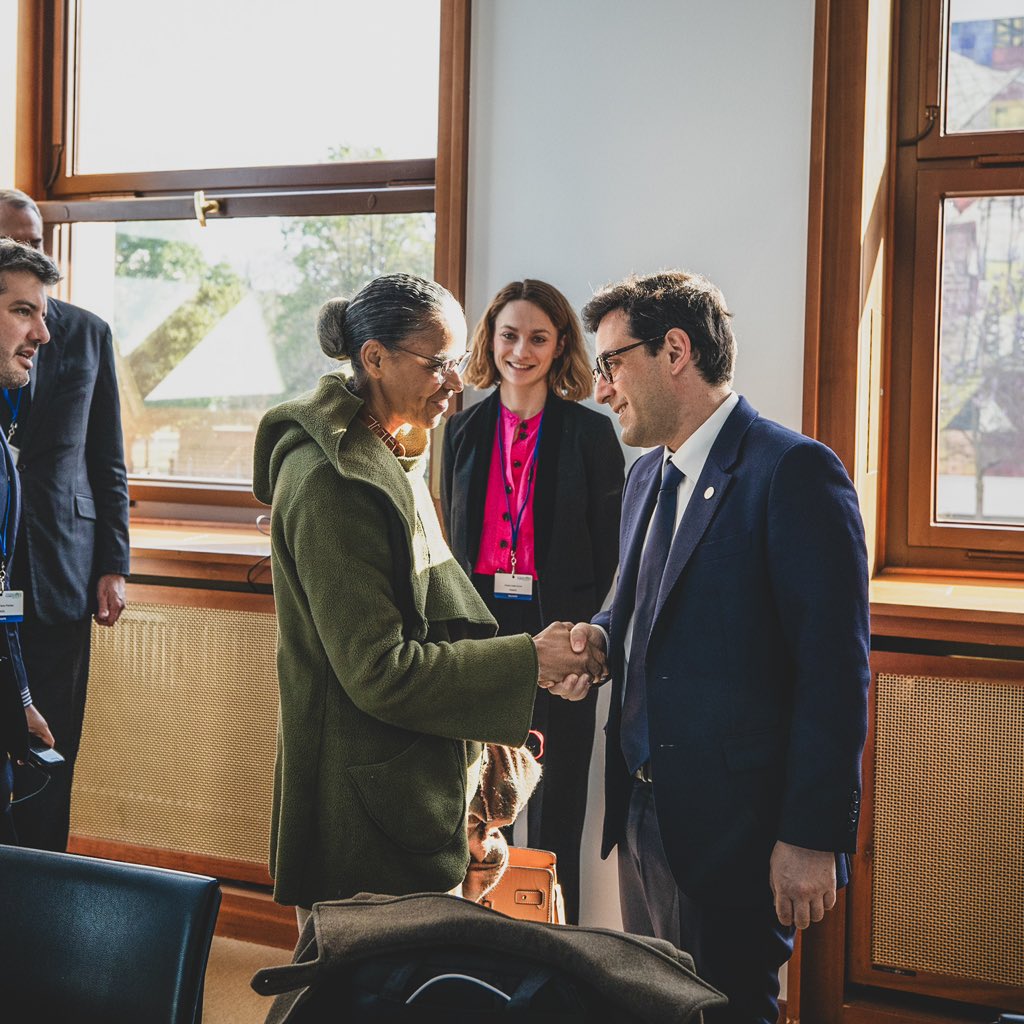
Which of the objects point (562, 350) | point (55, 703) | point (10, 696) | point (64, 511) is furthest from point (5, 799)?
point (562, 350)

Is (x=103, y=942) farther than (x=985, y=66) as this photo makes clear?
No

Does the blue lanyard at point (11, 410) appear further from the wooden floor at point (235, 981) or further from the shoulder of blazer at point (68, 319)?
the wooden floor at point (235, 981)

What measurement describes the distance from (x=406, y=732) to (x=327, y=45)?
2.61 metres

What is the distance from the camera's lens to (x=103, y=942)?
121 cm

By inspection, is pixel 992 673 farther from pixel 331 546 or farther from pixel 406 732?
pixel 331 546

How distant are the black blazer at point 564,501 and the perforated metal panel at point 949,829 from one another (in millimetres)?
746

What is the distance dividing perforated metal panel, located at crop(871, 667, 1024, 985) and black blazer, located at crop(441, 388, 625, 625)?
2.45 feet

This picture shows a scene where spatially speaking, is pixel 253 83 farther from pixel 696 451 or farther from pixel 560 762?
pixel 696 451

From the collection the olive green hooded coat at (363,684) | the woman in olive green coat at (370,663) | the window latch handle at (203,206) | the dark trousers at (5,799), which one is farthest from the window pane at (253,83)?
the dark trousers at (5,799)

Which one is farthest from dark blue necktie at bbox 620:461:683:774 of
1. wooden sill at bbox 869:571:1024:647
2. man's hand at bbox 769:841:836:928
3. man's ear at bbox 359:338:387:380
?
wooden sill at bbox 869:571:1024:647

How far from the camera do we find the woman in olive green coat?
1.54 m

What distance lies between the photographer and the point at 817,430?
262cm

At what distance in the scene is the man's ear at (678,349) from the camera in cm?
172

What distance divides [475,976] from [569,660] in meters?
0.76
